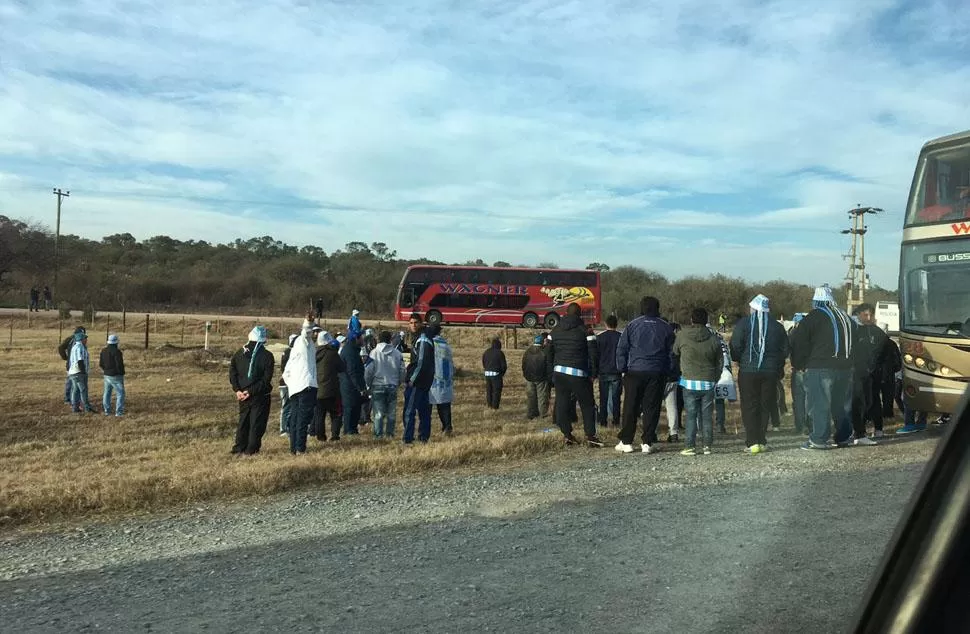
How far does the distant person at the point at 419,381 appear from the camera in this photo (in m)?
10.8

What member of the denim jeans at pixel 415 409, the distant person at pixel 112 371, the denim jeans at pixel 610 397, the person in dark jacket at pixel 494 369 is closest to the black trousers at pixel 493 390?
the person in dark jacket at pixel 494 369

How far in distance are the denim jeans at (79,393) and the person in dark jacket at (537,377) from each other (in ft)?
30.4

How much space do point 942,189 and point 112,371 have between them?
14394mm

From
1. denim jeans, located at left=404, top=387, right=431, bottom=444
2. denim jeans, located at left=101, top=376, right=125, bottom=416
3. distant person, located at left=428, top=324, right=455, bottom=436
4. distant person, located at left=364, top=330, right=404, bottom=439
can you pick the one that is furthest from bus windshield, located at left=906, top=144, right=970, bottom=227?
denim jeans, located at left=101, top=376, right=125, bottom=416

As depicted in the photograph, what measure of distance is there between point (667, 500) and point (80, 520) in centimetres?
512

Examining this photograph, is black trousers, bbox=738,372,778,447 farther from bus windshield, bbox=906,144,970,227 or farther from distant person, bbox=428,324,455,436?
distant person, bbox=428,324,455,436

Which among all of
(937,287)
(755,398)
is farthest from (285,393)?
(937,287)

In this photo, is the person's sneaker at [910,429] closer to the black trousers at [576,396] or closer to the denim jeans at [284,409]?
the black trousers at [576,396]

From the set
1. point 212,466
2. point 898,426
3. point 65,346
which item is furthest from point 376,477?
point 65,346

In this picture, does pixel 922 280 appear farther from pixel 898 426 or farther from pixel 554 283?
pixel 554 283

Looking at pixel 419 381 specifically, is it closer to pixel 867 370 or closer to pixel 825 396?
pixel 825 396

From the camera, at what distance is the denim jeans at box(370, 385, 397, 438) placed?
11.7m

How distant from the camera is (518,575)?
4.84 metres

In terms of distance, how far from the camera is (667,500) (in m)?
6.77
